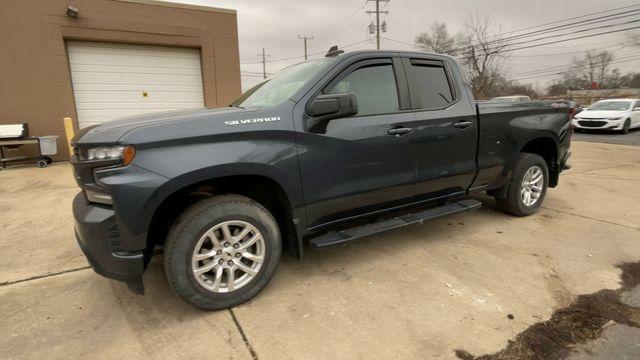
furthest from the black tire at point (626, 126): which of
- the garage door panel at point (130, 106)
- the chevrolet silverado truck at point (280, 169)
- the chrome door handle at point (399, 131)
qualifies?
the chrome door handle at point (399, 131)

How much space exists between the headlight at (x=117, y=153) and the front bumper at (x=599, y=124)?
19.8 metres

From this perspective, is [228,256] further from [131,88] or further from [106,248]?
[131,88]

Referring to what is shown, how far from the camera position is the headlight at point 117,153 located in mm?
2320

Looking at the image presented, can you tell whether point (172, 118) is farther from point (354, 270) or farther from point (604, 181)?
point (604, 181)

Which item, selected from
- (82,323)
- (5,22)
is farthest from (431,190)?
(5,22)

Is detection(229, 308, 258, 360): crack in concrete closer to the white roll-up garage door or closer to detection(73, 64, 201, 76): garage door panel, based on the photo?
the white roll-up garage door

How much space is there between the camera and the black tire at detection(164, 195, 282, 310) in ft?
8.24

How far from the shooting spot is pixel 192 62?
1209cm

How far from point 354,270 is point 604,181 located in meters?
6.24

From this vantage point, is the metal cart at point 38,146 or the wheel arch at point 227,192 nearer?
the wheel arch at point 227,192

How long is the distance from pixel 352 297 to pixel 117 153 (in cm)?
195

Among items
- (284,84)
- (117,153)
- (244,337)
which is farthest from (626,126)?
(117,153)

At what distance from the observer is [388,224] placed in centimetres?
339

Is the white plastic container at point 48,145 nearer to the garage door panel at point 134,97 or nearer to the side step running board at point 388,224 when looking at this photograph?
the garage door panel at point 134,97
